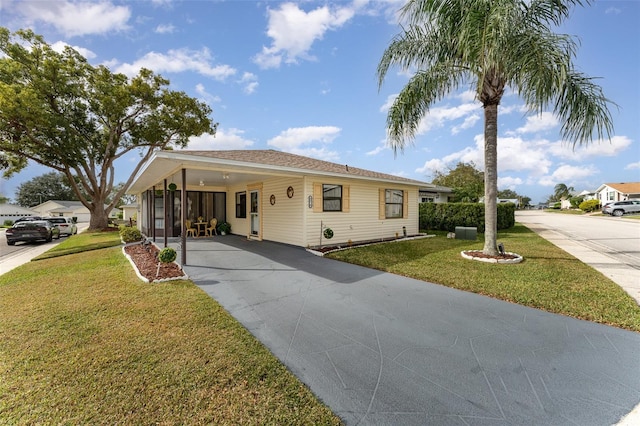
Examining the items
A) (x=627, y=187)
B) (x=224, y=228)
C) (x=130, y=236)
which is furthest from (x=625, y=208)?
(x=130, y=236)

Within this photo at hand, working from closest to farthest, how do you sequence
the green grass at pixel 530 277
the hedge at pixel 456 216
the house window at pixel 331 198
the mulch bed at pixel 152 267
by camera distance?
1. the green grass at pixel 530 277
2. the mulch bed at pixel 152 267
3. the house window at pixel 331 198
4. the hedge at pixel 456 216

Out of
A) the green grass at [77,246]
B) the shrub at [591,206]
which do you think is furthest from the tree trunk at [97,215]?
the shrub at [591,206]

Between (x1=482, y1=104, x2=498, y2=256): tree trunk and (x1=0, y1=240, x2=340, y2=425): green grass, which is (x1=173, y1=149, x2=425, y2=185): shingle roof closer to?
(x1=0, y1=240, x2=340, y2=425): green grass

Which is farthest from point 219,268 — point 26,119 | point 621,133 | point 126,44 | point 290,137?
point 26,119

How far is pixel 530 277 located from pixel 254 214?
9155mm

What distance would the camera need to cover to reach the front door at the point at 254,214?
433 inches

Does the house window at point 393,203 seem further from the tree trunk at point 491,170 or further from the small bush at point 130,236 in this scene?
the small bush at point 130,236

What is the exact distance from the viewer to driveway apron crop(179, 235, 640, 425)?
2.05 m

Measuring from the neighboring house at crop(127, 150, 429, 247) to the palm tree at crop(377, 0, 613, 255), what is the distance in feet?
9.31

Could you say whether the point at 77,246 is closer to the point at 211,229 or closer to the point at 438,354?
the point at 211,229

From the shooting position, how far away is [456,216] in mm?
14938

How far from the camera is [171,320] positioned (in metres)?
3.52

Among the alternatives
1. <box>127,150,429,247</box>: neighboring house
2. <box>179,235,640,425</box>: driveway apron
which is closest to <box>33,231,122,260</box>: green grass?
<box>127,150,429,247</box>: neighboring house

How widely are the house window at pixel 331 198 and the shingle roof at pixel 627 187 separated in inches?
2054
